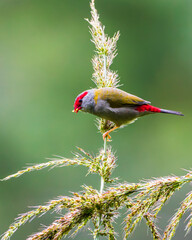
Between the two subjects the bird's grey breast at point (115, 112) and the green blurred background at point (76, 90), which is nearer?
the bird's grey breast at point (115, 112)

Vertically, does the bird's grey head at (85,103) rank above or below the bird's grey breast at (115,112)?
above

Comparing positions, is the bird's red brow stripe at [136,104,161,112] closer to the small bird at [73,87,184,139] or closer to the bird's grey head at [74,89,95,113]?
the small bird at [73,87,184,139]

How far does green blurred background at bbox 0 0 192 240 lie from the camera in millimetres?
6719

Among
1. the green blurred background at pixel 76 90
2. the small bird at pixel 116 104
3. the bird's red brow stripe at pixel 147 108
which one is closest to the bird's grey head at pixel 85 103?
the small bird at pixel 116 104

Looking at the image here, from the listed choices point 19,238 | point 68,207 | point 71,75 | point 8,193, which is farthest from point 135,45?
point 68,207

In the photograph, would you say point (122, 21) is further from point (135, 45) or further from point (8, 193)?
point (8, 193)

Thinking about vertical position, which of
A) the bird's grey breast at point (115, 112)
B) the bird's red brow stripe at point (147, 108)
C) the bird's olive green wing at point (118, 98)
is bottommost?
the bird's grey breast at point (115, 112)

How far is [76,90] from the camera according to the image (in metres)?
7.19

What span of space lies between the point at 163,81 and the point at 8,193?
3736mm

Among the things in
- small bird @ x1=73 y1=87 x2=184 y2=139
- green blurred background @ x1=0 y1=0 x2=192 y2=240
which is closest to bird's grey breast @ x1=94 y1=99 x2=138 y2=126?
small bird @ x1=73 y1=87 x2=184 y2=139

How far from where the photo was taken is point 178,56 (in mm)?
7367

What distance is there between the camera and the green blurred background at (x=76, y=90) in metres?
6.72

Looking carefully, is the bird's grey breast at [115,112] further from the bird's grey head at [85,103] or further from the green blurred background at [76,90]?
the green blurred background at [76,90]

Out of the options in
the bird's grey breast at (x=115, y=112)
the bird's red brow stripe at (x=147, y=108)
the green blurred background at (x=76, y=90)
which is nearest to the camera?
the bird's grey breast at (x=115, y=112)
